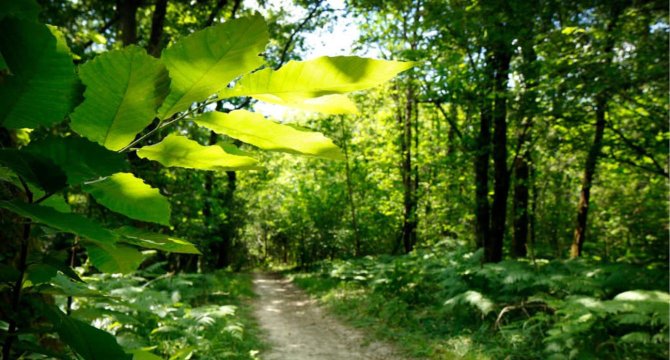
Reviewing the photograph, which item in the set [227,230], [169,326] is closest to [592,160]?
[169,326]

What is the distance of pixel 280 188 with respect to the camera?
84.1 ft

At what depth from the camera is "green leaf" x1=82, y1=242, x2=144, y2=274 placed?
636 mm

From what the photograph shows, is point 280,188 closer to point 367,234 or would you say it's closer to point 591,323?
point 367,234

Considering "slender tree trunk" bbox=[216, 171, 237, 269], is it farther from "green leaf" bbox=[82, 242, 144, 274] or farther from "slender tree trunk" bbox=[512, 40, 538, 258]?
"green leaf" bbox=[82, 242, 144, 274]

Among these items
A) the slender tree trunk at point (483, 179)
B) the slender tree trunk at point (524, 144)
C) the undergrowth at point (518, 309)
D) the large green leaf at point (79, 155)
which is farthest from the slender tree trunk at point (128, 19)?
the large green leaf at point (79, 155)

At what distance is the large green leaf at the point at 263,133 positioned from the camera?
1.82 feet

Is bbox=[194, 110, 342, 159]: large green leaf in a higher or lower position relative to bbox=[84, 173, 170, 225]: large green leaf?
higher

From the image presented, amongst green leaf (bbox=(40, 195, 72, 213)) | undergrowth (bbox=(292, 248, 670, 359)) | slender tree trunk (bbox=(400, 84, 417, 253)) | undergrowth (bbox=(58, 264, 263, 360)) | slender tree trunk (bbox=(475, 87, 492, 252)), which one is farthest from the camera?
slender tree trunk (bbox=(400, 84, 417, 253))

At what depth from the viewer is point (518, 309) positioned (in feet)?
25.1

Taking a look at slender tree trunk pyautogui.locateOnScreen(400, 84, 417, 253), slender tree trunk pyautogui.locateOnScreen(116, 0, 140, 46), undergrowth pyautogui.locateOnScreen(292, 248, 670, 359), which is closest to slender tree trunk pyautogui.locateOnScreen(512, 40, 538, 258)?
undergrowth pyautogui.locateOnScreen(292, 248, 670, 359)

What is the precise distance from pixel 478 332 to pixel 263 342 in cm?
374

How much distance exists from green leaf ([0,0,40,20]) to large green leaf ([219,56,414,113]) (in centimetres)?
20

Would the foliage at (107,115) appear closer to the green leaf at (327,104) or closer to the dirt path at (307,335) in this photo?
the green leaf at (327,104)

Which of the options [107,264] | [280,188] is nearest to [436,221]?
[280,188]
